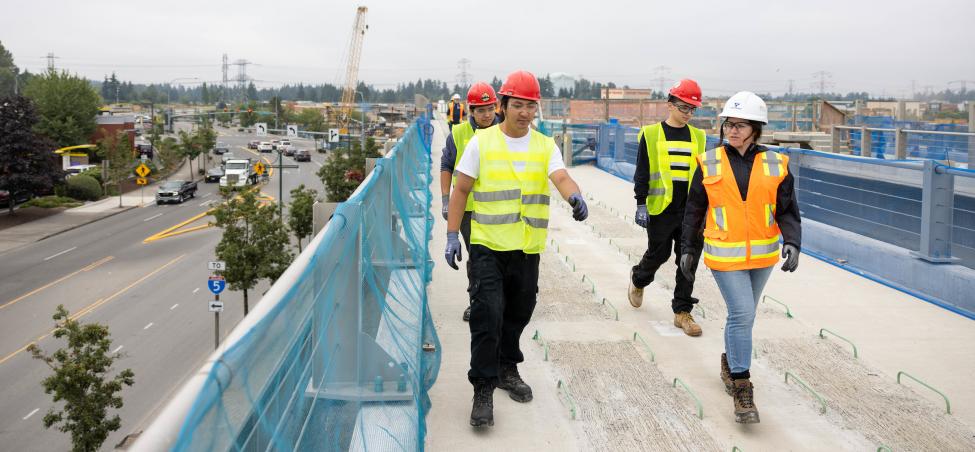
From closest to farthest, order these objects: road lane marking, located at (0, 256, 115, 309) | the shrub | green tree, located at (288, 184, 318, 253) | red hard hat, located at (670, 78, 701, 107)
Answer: red hard hat, located at (670, 78, 701, 107), road lane marking, located at (0, 256, 115, 309), green tree, located at (288, 184, 318, 253), the shrub

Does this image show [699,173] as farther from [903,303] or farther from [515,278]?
[903,303]

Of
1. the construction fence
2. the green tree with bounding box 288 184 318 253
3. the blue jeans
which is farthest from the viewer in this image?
the green tree with bounding box 288 184 318 253

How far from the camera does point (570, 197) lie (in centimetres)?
511

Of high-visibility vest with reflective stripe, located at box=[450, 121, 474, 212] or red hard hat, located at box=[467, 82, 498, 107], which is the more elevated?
red hard hat, located at box=[467, 82, 498, 107]

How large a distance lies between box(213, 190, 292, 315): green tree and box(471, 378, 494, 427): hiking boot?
31696 mm

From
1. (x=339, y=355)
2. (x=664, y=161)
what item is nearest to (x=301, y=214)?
(x=664, y=161)

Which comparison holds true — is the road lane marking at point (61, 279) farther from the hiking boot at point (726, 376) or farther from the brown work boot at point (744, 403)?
the brown work boot at point (744, 403)

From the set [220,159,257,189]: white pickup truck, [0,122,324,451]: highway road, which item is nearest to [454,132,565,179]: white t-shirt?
[0,122,324,451]: highway road

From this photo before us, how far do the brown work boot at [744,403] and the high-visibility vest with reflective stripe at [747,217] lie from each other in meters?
0.68

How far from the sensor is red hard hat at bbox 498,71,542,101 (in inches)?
207

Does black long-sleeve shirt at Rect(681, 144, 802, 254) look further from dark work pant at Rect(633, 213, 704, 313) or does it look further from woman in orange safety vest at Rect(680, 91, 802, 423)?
dark work pant at Rect(633, 213, 704, 313)

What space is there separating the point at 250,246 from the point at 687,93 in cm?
3117

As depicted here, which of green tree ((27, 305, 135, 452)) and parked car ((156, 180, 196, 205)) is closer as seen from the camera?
green tree ((27, 305, 135, 452))

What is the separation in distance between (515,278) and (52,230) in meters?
63.0
